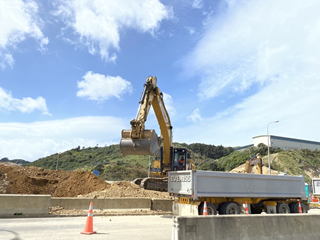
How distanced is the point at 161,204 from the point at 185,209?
11.8 ft

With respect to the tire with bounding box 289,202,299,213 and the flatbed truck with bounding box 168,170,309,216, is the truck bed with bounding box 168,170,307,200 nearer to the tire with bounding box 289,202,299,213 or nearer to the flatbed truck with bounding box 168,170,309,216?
the flatbed truck with bounding box 168,170,309,216

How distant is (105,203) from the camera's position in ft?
41.1

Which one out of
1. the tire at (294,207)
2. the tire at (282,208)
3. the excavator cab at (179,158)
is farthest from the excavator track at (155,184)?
the tire at (294,207)

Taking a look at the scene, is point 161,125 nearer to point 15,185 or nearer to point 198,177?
point 198,177

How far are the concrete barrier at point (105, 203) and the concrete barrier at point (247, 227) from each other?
8.26 metres

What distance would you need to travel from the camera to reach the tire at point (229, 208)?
32.9 feet

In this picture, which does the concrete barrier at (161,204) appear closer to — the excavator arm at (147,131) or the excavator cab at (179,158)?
the excavator arm at (147,131)

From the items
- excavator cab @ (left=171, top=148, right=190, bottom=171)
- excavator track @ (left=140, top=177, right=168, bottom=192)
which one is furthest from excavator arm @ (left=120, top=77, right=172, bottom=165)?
excavator track @ (left=140, top=177, right=168, bottom=192)

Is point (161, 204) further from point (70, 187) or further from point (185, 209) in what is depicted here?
point (70, 187)

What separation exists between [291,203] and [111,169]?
40.3 meters

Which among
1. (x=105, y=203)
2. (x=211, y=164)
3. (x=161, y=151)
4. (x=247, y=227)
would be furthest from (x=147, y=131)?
(x=211, y=164)

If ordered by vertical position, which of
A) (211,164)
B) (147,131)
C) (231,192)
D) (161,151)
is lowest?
(231,192)

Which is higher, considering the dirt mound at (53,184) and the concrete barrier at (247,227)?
the dirt mound at (53,184)

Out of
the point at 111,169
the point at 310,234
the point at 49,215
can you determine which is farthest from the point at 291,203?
the point at 111,169
